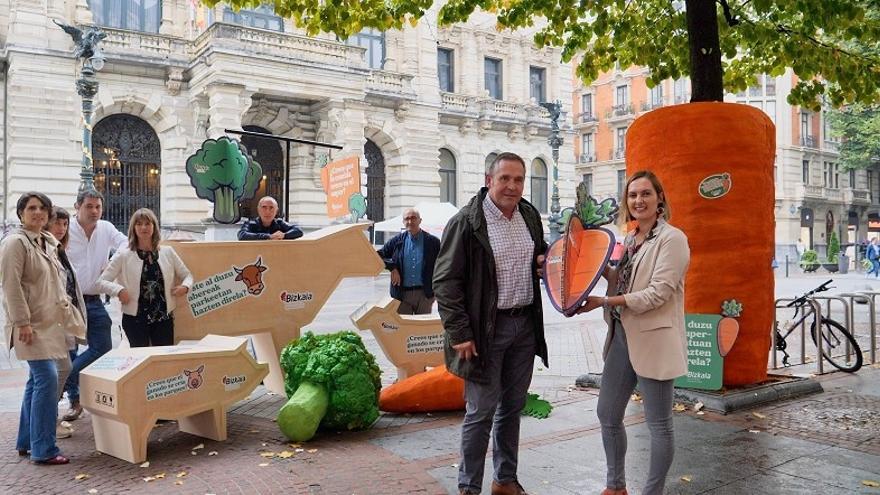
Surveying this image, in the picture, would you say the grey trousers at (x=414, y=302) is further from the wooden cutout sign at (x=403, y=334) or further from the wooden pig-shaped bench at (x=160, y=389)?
the wooden pig-shaped bench at (x=160, y=389)

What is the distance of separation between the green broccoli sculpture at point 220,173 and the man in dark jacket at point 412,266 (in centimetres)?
219

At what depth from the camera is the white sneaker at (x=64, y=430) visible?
5.73 metres

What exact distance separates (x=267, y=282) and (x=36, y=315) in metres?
2.04

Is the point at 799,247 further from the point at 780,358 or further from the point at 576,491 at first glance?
the point at 576,491

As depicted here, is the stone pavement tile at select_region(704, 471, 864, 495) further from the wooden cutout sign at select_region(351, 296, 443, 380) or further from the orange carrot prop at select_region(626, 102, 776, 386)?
the wooden cutout sign at select_region(351, 296, 443, 380)

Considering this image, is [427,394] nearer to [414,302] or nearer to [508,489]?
[508,489]

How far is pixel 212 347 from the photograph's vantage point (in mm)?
5590

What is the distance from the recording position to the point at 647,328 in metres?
3.73

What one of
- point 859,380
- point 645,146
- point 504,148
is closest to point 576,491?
point 645,146

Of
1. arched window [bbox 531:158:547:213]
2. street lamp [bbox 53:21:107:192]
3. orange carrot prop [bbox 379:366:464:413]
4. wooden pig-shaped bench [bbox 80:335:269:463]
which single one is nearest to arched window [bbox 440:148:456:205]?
arched window [bbox 531:158:547:213]

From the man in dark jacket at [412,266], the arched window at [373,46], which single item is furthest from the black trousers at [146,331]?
the arched window at [373,46]

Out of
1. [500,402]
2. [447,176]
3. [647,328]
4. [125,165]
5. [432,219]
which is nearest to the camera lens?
[647,328]

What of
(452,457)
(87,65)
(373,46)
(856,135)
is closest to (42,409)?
(452,457)

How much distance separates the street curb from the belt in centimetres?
243
